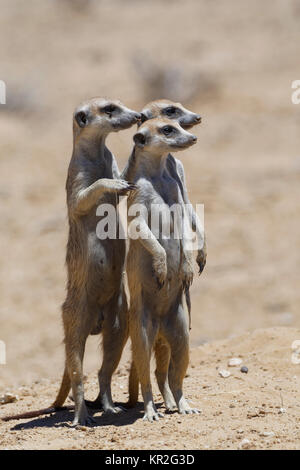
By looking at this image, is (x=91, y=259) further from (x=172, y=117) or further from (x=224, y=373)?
(x=224, y=373)

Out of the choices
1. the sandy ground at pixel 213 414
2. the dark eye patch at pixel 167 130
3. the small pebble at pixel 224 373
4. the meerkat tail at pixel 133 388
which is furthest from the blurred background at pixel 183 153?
the dark eye patch at pixel 167 130

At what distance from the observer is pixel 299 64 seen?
71.5 feet

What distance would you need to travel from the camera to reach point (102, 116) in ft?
21.9

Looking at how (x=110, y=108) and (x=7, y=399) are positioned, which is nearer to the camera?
(x=110, y=108)

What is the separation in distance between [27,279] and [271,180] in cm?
567

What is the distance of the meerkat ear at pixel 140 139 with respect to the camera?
644cm

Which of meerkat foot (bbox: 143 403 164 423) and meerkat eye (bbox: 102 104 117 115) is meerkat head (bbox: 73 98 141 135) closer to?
meerkat eye (bbox: 102 104 117 115)

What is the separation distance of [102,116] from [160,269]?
1.37m

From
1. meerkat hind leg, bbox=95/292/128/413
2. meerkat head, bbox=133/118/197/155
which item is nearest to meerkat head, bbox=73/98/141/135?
meerkat head, bbox=133/118/197/155

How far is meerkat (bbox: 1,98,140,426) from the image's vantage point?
6.64 m

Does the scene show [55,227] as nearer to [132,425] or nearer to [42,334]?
[42,334]

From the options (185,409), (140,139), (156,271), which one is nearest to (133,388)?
(185,409)

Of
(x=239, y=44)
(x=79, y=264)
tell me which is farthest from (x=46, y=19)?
(x=79, y=264)

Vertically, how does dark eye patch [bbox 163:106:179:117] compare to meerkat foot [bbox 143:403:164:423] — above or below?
above
